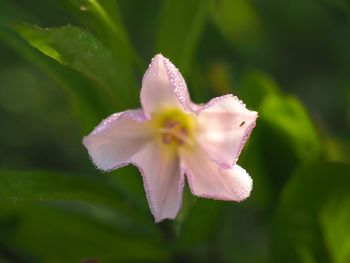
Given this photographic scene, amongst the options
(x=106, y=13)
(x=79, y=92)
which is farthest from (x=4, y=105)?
(x=106, y=13)

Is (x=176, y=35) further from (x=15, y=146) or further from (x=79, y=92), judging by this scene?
(x=15, y=146)

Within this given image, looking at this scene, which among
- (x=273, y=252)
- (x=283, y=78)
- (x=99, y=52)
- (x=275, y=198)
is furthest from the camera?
(x=283, y=78)

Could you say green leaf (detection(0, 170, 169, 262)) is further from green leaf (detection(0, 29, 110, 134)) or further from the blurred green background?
green leaf (detection(0, 29, 110, 134))

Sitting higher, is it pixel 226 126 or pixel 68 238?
pixel 226 126

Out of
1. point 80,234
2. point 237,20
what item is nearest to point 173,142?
point 80,234

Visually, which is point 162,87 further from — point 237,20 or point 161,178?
point 237,20

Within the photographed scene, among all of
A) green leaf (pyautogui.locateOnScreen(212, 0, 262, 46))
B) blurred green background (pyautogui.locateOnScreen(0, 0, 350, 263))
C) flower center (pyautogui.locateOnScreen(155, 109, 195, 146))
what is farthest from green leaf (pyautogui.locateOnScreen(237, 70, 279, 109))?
green leaf (pyautogui.locateOnScreen(212, 0, 262, 46))
